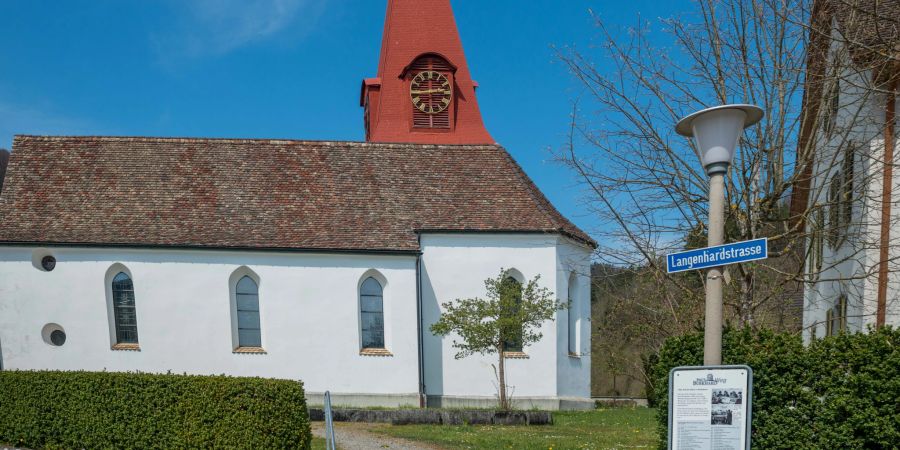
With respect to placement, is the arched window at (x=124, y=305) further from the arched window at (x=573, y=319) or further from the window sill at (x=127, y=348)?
the arched window at (x=573, y=319)

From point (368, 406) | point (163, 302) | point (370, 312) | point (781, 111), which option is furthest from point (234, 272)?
point (781, 111)

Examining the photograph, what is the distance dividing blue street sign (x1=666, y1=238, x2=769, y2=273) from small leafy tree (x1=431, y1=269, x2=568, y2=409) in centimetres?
975

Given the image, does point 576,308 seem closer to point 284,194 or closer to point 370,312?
point 370,312

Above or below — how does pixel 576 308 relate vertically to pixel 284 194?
below

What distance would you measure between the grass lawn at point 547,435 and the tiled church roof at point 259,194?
18.1ft

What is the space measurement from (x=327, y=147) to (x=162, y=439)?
39.7ft

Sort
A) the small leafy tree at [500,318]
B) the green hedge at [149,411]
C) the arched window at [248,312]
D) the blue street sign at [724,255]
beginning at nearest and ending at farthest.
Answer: the blue street sign at [724,255] → the green hedge at [149,411] → the small leafy tree at [500,318] → the arched window at [248,312]

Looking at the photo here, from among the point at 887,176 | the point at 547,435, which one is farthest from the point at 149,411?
the point at 887,176

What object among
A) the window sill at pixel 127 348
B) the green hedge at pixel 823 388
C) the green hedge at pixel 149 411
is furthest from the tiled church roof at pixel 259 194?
the green hedge at pixel 823 388

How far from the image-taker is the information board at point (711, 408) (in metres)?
4.48

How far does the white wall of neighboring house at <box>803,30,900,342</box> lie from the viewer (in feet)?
20.6

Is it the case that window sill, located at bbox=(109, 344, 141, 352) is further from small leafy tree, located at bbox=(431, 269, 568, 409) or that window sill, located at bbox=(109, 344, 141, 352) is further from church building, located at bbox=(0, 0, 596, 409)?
small leafy tree, located at bbox=(431, 269, 568, 409)

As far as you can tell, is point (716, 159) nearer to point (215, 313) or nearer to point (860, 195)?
point (860, 195)

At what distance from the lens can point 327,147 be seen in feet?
64.0
